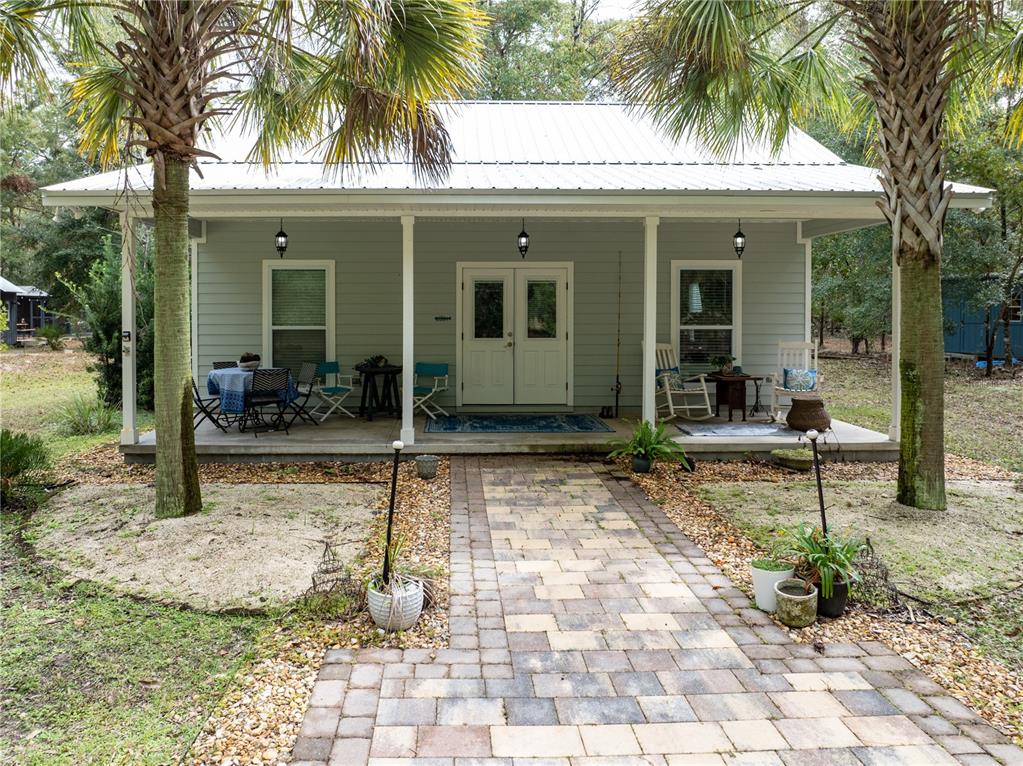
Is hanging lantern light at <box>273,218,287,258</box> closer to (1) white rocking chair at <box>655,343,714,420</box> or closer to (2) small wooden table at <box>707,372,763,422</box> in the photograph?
(1) white rocking chair at <box>655,343,714,420</box>

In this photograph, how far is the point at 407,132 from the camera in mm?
6008

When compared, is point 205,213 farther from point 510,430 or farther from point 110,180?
point 510,430

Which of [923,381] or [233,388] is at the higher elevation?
[923,381]

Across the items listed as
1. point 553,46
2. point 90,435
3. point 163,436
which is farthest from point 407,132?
point 553,46

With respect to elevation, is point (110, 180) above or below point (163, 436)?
above

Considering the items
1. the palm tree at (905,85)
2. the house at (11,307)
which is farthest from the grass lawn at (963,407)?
the house at (11,307)

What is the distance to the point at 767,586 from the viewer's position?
406cm

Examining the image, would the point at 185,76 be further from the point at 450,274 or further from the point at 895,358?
the point at 895,358

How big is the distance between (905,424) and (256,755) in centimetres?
521

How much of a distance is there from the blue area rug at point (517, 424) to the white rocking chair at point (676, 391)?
0.89 metres

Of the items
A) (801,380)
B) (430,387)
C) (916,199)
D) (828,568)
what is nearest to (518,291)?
(430,387)

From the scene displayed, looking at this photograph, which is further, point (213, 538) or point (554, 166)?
point (554, 166)

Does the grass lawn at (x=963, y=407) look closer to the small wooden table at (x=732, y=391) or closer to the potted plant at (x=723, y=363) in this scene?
the small wooden table at (x=732, y=391)

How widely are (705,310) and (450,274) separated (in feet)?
11.5
